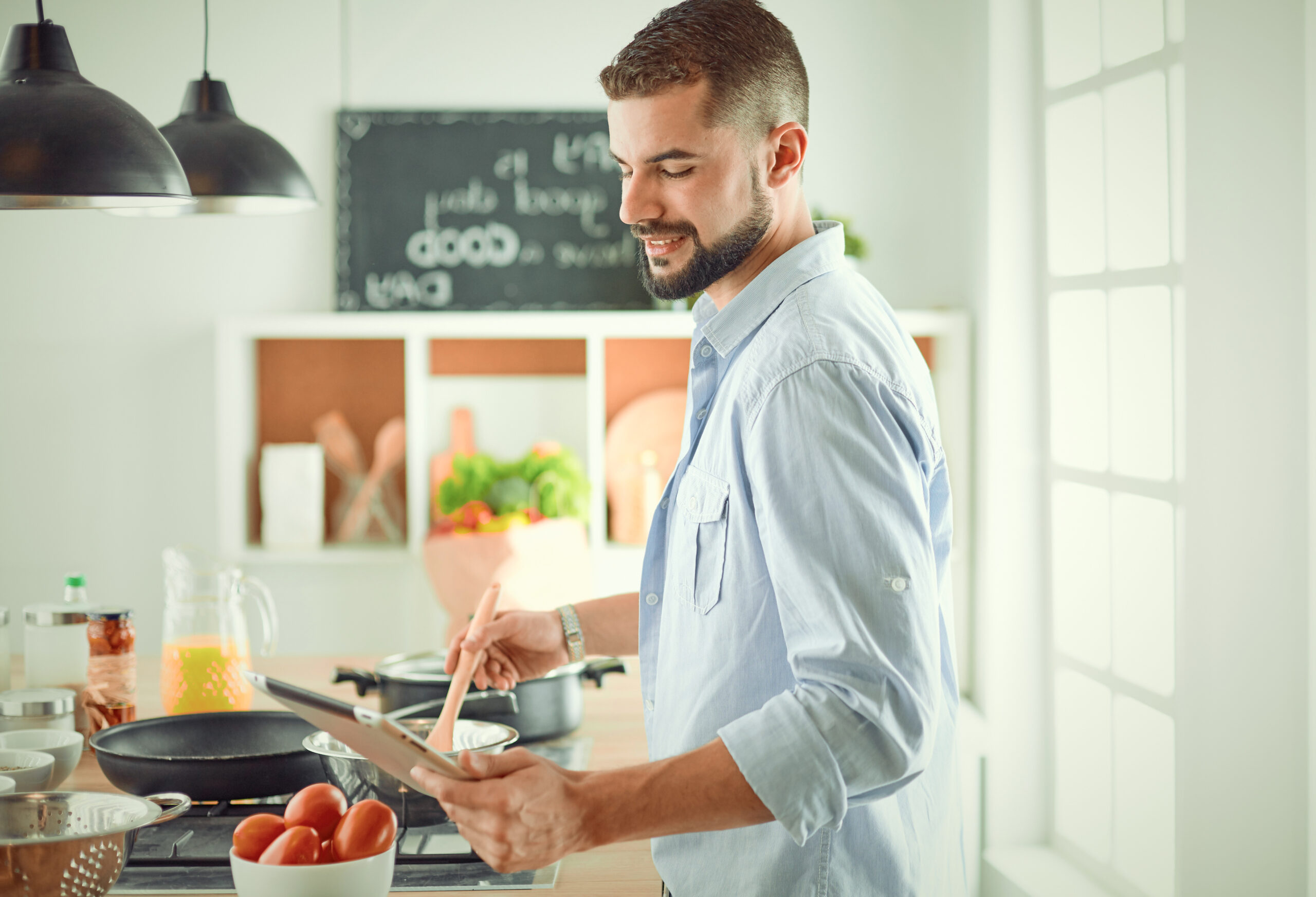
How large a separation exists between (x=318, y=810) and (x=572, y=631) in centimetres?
48

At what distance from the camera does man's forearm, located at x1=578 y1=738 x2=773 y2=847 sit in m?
0.89

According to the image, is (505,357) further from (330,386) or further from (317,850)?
(317,850)

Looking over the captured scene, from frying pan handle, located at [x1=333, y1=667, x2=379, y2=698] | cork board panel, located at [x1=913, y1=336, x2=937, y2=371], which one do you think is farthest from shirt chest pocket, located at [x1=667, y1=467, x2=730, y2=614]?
cork board panel, located at [x1=913, y1=336, x2=937, y2=371]

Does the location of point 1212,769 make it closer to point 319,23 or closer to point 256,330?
point 256,330

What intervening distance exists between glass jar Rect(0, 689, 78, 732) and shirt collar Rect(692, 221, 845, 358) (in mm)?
1077

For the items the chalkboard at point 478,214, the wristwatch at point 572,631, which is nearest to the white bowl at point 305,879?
the wristwatch at point 572,631

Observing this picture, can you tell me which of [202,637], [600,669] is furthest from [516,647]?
[202,637]

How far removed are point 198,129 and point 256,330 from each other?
1119 millimetres

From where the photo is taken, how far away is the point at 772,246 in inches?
46.6

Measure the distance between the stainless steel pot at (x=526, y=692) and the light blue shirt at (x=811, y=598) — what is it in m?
0.47

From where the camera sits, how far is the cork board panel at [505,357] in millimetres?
3400

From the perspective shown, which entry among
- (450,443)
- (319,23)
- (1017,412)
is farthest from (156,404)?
(1017,412)

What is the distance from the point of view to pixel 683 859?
1.10 metres

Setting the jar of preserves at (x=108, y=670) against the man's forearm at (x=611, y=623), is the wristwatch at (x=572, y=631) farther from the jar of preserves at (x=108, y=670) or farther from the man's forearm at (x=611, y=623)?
the jar of preserves at (x=108, y=670)
